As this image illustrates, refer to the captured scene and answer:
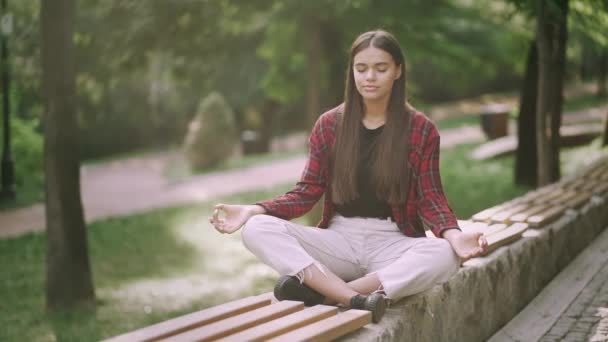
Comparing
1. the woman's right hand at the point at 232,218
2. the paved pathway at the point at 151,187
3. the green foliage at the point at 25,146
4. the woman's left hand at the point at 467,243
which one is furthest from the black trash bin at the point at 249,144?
the woman's left hand at the point at 467,243

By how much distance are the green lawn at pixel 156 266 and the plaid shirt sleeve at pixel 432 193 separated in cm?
412

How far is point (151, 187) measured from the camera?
2067 cm

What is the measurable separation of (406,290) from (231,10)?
8.57 metres

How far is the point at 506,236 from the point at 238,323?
239cm

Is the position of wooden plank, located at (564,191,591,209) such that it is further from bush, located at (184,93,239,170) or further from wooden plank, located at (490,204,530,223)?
bush, located at (184,93,239,170)

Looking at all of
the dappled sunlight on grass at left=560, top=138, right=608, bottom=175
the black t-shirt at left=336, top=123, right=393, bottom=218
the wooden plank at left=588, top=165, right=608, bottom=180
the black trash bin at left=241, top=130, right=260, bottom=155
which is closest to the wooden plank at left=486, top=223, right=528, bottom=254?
the black t-shirt at left=336, top=123, right=393, bottom=218

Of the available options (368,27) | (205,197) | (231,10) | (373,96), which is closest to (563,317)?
(373,96)

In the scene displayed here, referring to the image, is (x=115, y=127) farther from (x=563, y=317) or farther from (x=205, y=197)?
(x=563, y=317)

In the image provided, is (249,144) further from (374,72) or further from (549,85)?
(374,72)

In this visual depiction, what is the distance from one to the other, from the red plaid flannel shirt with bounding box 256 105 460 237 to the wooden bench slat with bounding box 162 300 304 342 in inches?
24.8

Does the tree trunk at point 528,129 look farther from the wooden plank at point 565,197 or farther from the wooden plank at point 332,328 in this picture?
the wooden plank at point 332,328

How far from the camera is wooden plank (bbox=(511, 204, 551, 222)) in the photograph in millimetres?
5750

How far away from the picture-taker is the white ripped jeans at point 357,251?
3.79 m

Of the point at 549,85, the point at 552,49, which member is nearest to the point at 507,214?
the point at 549,85
